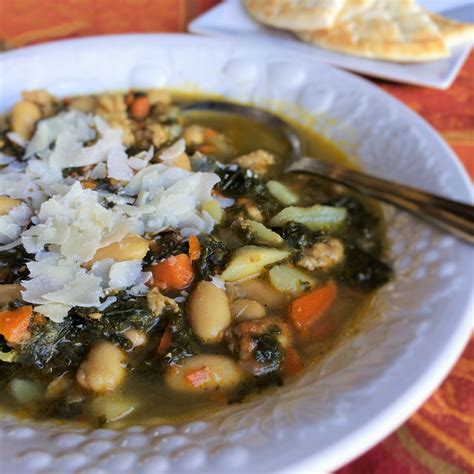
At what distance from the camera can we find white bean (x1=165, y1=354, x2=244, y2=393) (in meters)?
1.86

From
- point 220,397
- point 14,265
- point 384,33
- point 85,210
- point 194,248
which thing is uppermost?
point 384,33

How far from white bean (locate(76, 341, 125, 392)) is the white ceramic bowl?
181 millimetres

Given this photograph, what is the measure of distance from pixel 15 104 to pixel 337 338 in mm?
2003

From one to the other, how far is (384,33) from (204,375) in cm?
245

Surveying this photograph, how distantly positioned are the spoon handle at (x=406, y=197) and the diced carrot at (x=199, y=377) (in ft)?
3.28

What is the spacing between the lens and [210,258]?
2152 mm

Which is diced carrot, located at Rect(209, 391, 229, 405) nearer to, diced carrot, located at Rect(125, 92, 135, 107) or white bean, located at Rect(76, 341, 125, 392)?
white bean, located at Rect(76, 341, 125, 392)

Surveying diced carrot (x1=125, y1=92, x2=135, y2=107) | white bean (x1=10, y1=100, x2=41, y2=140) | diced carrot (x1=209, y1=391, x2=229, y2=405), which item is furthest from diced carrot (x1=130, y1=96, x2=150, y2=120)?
diced carrot (x1=209, y1=391, x2=229, y2=405)

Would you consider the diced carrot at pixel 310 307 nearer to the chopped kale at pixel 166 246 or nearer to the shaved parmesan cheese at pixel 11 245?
the chopped kale at pixel 166 246

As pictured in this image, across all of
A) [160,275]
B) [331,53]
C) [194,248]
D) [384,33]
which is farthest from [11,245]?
[384,33]

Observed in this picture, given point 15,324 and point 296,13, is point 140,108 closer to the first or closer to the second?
point 296,13

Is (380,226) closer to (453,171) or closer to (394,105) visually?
(453,171)

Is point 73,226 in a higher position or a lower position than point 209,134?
higher

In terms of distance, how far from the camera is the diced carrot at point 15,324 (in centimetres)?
184
